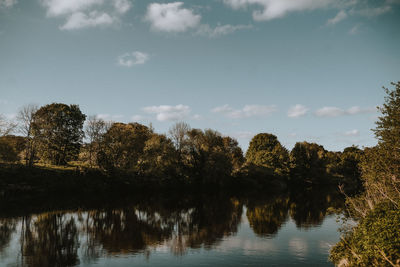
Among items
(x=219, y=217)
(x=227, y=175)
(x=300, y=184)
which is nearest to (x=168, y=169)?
(x=227, y=175)

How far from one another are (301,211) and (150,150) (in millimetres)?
40980

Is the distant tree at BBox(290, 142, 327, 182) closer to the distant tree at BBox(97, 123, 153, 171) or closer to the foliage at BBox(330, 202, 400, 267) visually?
the distant tree at BBox(97, 123, 153, 171)

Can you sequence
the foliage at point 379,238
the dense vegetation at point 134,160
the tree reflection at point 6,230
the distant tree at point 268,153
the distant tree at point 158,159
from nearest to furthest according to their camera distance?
the foliage at point 379,238
the tree reflection at point 6,230
the dense vegetation at point 134,160
the distant tree at point 158,159
the distant tree at point 268,153

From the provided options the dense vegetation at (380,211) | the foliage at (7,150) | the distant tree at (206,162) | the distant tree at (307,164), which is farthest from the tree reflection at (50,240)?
the distant tree at (307,164)

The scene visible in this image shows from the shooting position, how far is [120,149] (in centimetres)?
7462

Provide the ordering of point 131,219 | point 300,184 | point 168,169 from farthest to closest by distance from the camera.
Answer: point 300,184
point 168,169
point 131,219

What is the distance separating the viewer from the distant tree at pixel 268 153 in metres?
105

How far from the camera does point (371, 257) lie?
46.2 ft

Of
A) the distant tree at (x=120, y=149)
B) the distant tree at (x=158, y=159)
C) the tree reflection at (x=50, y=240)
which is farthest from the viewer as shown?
the distant tree at (x=158, y=159)

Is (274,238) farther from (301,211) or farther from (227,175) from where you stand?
(227,175)

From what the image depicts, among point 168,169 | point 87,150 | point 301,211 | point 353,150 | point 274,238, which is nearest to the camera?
point 274,238

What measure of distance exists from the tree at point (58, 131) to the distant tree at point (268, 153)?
2207 inches

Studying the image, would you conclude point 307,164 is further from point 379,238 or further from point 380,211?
point 379,238

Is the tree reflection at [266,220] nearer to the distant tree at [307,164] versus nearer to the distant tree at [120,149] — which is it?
the distant tree at [120,149]
